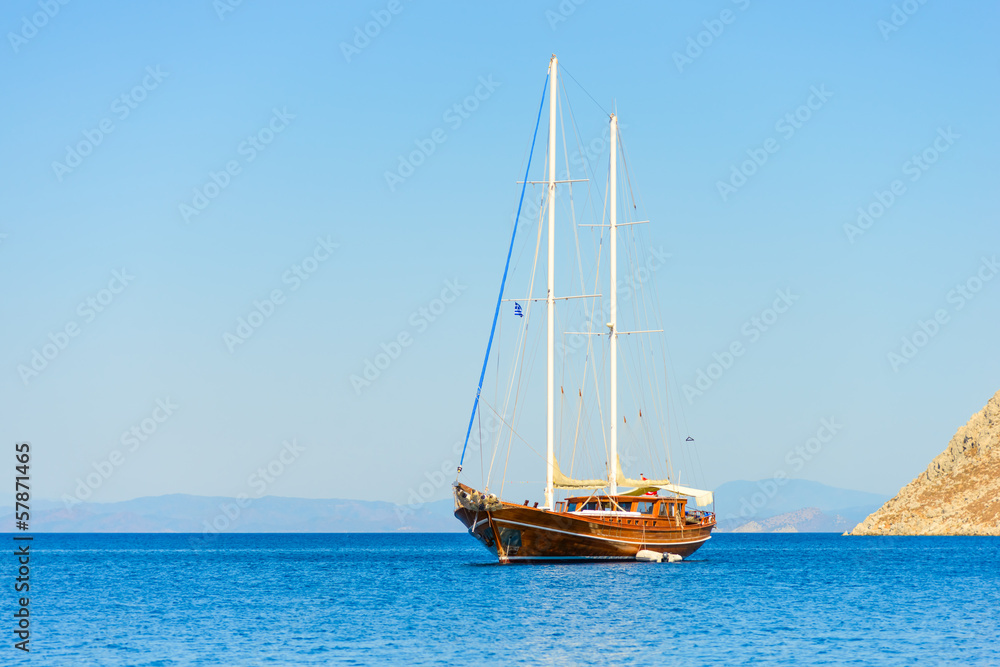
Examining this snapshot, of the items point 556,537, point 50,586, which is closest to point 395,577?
point 556,537

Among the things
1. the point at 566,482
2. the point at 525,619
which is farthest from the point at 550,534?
the point at 525,619

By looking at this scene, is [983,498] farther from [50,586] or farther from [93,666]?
[93,666]

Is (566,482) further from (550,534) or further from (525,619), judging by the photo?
(525,619)

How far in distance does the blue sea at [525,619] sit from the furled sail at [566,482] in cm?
452

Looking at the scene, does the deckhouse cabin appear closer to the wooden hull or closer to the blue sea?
the wooden hull

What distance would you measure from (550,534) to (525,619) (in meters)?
17.6

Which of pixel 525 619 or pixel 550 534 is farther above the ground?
pixel 550 534

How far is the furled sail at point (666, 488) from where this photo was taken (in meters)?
64.2

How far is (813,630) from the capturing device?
128 feet

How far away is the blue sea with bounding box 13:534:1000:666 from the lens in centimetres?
3341

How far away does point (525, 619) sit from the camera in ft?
134

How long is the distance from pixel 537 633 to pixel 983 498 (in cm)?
17629

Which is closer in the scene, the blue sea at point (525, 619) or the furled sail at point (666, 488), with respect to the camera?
the blue sea at point (525, 619)

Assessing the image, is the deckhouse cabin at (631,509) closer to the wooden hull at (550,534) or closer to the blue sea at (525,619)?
the wooden hull at (550,534)
